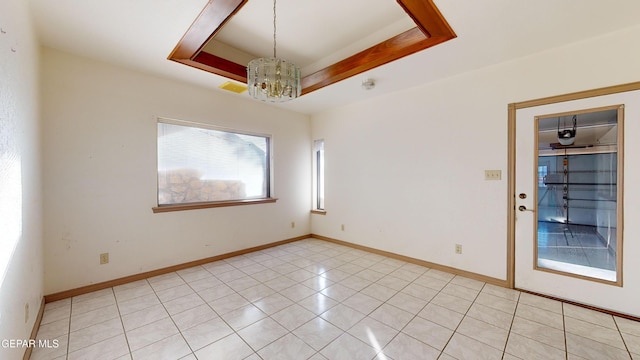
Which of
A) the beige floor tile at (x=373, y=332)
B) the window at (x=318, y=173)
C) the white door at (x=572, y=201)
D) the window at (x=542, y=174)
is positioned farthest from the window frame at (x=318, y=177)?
the window at (x=542, y=174)

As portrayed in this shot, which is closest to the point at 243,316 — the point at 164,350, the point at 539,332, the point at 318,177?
the point at 164,350

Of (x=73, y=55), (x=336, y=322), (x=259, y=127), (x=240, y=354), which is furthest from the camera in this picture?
(x=259, y=127)

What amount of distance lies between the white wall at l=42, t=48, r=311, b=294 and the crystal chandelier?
5.78 ft

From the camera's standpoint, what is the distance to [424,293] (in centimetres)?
267

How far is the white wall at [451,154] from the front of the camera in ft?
7.75

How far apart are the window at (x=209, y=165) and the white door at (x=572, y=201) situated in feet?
12.0

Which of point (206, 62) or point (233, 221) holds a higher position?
point (206, 62)

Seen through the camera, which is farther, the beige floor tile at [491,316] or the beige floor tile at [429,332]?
the beige floor tile at [491,316]

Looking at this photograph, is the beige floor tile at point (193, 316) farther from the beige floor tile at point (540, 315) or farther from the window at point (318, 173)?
the window at point (318, 173)

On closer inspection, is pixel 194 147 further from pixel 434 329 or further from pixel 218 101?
pixel 434 329

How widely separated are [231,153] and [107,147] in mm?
1541

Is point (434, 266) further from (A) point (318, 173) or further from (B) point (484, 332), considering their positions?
(A) point (318, 173)

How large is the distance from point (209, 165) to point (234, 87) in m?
1.20

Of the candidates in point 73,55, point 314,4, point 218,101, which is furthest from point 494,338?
point 73,55
